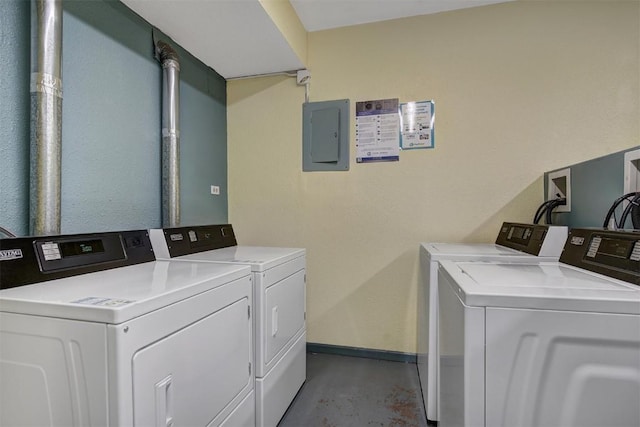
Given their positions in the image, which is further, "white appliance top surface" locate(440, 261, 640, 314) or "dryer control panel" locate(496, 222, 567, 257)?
"dryer control panel" locate(496, 222, 567, 257)

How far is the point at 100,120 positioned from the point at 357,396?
2069 millimetres

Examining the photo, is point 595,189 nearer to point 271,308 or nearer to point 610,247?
point 610,247

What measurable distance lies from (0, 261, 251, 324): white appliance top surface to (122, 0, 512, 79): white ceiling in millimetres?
1407

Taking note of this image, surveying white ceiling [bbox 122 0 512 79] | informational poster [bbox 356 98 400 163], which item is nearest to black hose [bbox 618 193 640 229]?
informational poster [bbox 356 98 400 163]

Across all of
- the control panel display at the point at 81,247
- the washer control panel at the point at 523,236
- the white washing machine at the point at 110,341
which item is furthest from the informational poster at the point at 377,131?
the control panel display at the point at 81,247

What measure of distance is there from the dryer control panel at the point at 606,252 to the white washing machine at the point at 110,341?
1.32 meters

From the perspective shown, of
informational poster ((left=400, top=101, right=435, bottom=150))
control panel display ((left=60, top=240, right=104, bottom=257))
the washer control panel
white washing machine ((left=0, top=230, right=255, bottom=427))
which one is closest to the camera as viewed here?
white washing machine ((left=0, top=230, right=255, bottom=427))

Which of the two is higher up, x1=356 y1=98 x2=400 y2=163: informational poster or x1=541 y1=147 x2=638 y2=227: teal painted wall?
x1=356 y1=98 x2=400 y2=163: informational poster

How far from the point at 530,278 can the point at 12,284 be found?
1621mm

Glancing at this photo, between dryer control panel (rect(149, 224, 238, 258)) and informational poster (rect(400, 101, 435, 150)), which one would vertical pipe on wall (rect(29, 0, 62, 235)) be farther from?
informational poster (rect(400, 101, 435, 150))

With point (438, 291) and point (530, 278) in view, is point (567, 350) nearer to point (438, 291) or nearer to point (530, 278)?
point (530, 278)

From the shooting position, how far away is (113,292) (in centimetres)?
90

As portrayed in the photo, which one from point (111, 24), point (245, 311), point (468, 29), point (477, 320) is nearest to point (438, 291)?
point (477, 320)

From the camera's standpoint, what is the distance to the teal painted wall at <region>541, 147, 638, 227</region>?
1405 millimetres
